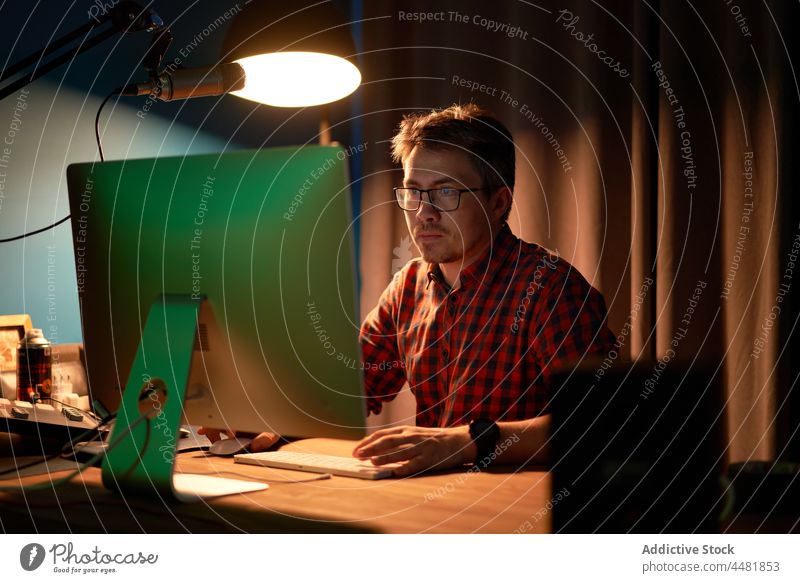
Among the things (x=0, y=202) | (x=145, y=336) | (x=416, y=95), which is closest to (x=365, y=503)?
(x=145, y=336)

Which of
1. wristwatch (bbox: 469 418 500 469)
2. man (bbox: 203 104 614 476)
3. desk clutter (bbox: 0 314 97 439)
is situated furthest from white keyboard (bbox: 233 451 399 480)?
man (bbox: 203 104 614 476)

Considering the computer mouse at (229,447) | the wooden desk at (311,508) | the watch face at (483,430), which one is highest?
the watch face at (483,430)

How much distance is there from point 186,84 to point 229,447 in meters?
0.53

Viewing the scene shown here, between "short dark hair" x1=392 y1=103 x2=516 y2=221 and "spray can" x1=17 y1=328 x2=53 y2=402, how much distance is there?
2.79 feet

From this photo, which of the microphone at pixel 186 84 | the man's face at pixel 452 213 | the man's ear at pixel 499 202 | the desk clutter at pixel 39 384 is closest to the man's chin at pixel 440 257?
the man's face at pixel 452 213

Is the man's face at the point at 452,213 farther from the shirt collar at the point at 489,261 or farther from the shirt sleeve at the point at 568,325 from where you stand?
the shirt sleeve at the point at 568,325

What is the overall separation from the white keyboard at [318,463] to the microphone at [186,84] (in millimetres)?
525

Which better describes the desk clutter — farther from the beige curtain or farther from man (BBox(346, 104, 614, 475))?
the beige curtain

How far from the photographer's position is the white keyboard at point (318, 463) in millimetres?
869

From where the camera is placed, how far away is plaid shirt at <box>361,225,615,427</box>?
1411mm

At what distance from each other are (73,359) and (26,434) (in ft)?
1.93

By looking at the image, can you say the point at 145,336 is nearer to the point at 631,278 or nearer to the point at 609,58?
the point at 631,278

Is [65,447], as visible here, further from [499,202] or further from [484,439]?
[499,202]

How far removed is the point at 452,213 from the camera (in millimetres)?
1572
